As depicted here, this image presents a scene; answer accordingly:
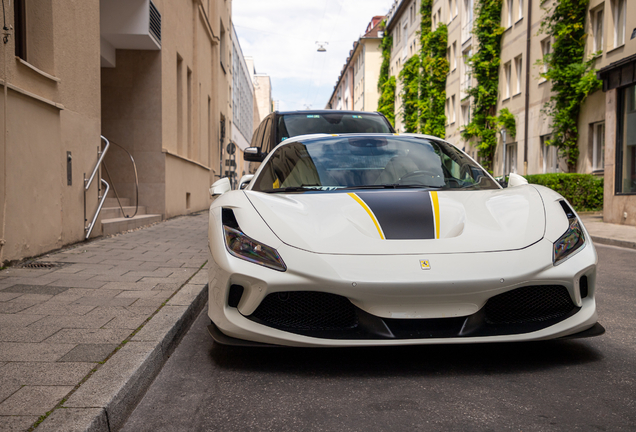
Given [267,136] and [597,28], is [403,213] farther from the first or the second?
[597,28]

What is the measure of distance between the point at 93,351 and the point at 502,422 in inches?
80.7

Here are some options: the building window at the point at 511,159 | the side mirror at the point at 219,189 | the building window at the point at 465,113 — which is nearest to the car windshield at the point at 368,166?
the side mirror at the point at 219,189

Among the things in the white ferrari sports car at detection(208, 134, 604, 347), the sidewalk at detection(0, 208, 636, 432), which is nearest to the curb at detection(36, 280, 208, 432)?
the sidewalk at detection(0, 208, 636, 432)

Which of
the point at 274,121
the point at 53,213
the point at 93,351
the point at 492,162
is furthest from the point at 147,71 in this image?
the point at 492,162

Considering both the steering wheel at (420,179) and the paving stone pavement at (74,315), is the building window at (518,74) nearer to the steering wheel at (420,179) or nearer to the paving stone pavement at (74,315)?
the paving stone pavement at (74,315)

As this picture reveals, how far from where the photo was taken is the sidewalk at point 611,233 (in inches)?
400

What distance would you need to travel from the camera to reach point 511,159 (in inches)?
989

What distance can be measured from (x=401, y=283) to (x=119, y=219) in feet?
29.8

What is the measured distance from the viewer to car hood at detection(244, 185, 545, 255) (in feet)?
10.0

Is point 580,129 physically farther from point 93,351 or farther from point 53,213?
point 93,351

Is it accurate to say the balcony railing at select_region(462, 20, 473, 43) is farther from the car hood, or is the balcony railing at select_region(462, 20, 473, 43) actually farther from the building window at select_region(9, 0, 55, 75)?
the car hood

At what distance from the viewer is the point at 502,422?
2.38 meters

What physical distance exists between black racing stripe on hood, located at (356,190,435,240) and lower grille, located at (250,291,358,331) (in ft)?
1.50

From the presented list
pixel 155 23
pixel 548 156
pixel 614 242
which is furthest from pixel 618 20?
pixel 155 23
